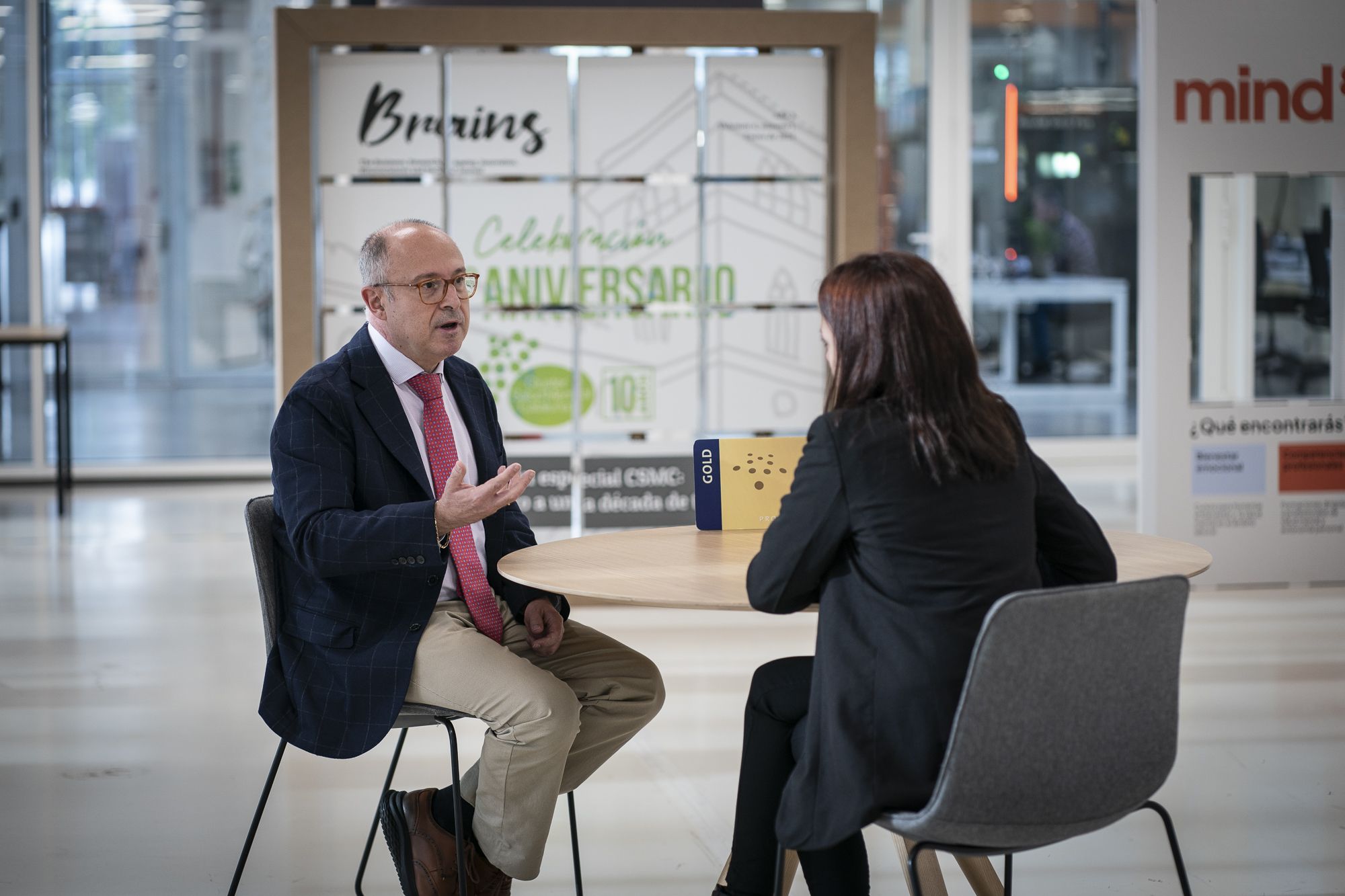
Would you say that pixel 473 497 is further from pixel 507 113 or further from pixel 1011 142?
pixel 1011 142

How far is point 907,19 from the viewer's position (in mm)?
8930

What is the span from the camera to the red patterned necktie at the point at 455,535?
2.57 meters

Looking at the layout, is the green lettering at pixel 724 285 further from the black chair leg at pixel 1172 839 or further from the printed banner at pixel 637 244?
the black chair leg at pixel 1172 839

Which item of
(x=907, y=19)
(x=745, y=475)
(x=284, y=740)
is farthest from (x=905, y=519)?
(x=907, y=19)

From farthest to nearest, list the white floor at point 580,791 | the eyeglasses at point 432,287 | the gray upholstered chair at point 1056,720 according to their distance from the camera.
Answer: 1. the white floor at point 580,791
2. the eyeglasses at point 432,287
3. the gray upholstered chair at point 1056,720

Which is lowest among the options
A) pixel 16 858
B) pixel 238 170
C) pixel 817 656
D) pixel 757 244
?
pixel 16 858

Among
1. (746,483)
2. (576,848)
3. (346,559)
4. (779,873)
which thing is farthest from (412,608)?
(779,873)

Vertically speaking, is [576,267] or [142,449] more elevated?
[576,267]

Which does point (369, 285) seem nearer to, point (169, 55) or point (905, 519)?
point (905, 519)

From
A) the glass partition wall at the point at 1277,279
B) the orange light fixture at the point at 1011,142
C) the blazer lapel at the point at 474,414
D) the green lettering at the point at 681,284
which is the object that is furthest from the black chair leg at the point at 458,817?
the orange light fixture at the point at 1011,142

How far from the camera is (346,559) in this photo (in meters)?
2.28

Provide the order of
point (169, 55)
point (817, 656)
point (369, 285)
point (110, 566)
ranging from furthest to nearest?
point (169, 55) → point (110, 566) → point (369, 285) → point (817, 656)

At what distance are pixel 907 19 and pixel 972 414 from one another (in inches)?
301

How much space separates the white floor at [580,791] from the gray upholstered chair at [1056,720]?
3.24ft
